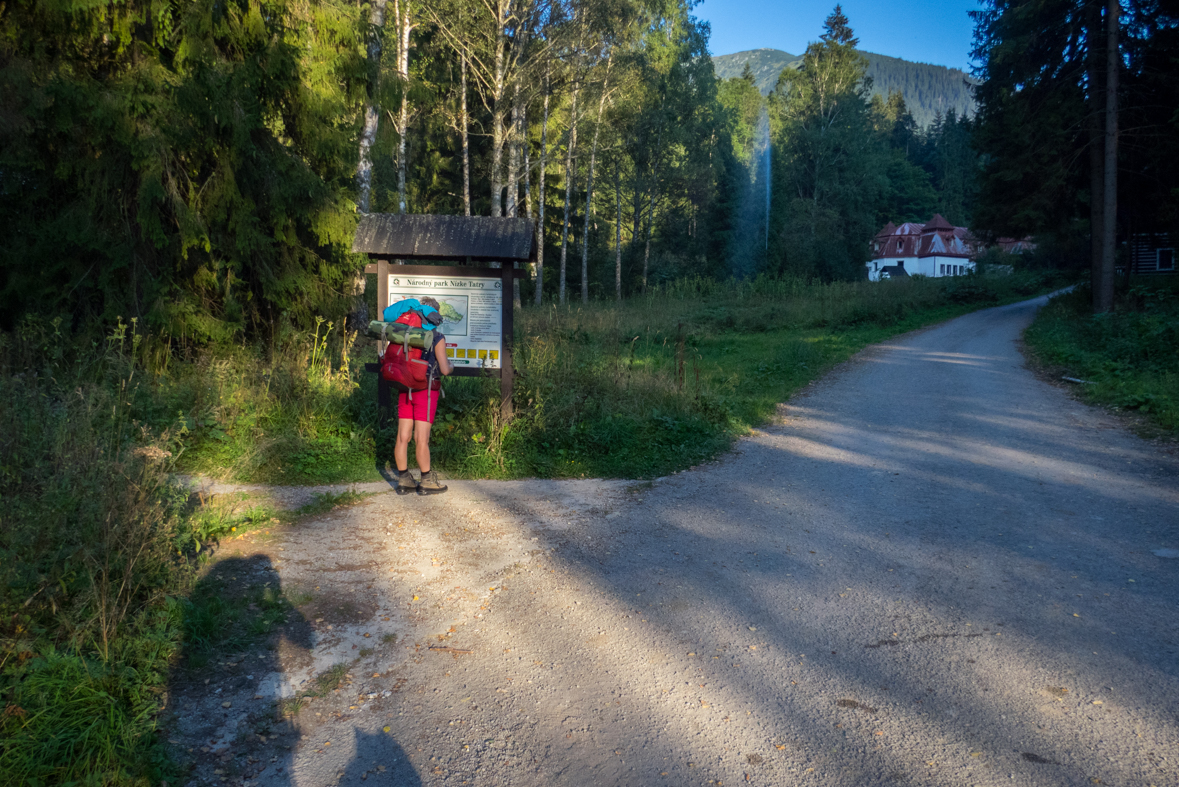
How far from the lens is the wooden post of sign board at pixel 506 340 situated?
320 inches

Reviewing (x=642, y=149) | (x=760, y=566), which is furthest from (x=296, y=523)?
(x=642, y=149)

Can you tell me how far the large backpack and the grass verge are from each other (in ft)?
28.0

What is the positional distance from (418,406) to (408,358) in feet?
1.45

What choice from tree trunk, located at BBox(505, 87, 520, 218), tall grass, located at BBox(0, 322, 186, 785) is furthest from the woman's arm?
tree trunk, located at BBox(505, 87, 520, 218)

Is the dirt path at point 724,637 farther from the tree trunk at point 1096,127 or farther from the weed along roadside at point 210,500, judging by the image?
the tree trunk at point 1096,127

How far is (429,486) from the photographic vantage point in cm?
661

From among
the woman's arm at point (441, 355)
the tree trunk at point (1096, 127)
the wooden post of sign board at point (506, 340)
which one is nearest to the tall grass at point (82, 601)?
the woman's arm at point (441, 355)

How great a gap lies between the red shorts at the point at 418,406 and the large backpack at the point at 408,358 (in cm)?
5

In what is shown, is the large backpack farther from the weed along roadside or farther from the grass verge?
the grass verge

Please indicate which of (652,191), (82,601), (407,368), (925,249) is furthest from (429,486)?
(925,249)

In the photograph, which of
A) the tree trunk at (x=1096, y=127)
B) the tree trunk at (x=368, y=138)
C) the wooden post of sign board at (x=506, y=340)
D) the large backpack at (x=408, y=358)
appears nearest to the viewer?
the large backpack at (x=408, y=358)

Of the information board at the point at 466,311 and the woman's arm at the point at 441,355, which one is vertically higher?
the information board at the point at 466,311

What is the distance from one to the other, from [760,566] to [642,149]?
35240 millimetres

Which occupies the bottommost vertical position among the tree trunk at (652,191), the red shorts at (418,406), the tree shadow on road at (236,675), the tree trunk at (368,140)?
the tree shadow on road at (236,675)
